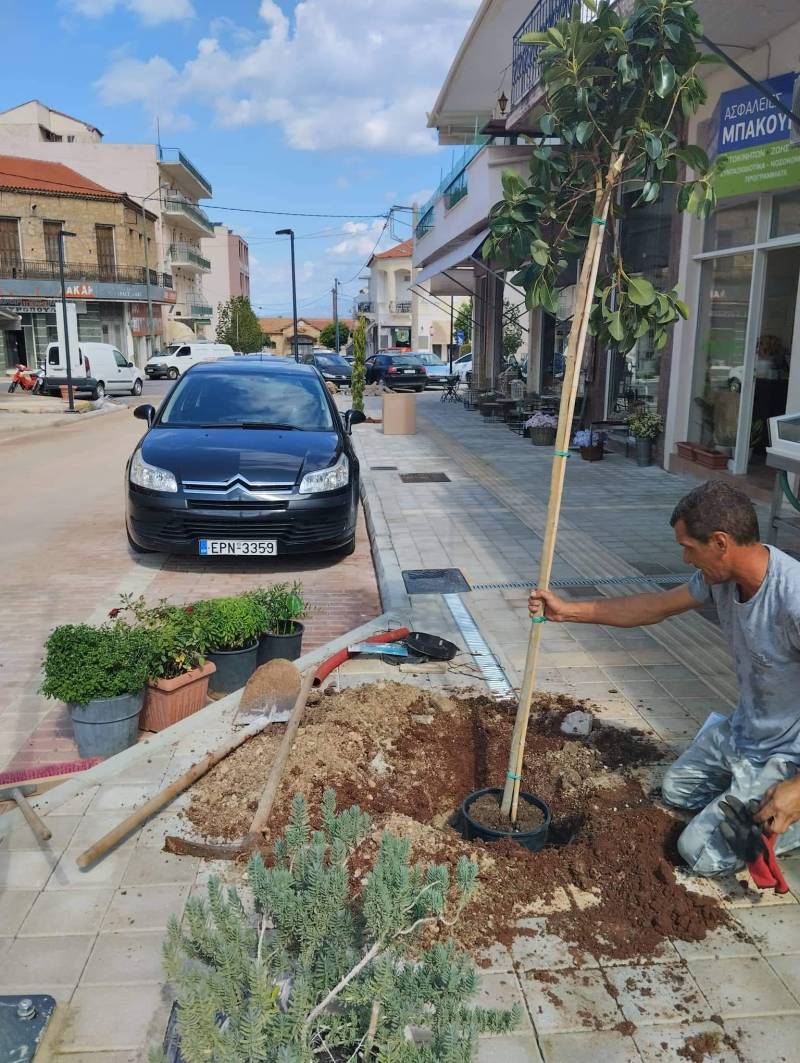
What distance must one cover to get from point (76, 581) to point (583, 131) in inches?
230

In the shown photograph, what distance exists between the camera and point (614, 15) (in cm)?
283

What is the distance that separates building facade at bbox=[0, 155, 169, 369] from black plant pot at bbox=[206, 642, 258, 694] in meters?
44.9

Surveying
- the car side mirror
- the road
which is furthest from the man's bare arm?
the car side mirror

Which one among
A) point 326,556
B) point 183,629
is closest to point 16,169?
point 326,556

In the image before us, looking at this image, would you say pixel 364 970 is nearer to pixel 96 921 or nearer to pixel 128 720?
pixel 96 921

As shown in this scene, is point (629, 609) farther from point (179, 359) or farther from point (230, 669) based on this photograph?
point (179, 359)

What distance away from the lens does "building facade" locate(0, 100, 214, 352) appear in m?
56.2

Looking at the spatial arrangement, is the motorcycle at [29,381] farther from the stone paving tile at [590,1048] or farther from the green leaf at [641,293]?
the stone paving tile at [590,1048]

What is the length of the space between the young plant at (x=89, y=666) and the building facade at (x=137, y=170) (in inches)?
2052

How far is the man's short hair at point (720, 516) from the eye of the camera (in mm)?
2824

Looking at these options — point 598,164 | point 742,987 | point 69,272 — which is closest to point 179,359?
point 69,272

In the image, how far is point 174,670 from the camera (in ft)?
15.1

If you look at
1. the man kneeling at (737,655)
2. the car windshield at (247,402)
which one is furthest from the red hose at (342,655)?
the car windshield at (247,402)

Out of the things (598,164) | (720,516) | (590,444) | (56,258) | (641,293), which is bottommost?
(590,444)
